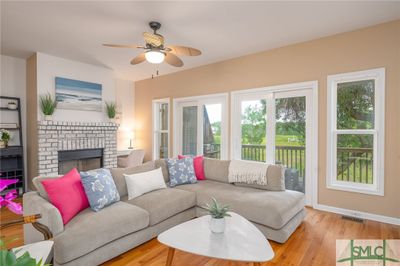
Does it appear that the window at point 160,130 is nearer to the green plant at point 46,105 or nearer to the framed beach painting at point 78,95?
the framed beach painting at point 78,95

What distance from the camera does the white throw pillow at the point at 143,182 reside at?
279 cm

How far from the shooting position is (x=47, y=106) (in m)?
4.11

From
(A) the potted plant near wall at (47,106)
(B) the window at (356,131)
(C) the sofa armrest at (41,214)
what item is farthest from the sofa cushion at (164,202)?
(A) the potted plant near wall at (47,106)

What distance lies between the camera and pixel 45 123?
4.08m

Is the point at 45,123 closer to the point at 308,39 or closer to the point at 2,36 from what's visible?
the point at 2,36

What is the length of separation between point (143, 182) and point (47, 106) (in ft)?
8.58

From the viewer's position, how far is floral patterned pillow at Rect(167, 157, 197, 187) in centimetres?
338

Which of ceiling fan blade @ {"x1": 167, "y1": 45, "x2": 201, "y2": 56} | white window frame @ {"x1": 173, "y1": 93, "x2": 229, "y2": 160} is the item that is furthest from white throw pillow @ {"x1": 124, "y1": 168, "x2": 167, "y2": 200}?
white window frame @ {"x1": 173, "y1": 93, "x2": 229, "y2": 160}

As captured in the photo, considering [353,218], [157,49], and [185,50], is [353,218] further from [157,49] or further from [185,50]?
[157,49]

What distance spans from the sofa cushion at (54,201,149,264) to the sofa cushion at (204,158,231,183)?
145 cm

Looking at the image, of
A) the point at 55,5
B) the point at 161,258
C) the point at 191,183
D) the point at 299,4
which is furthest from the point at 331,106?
the point at 55,5

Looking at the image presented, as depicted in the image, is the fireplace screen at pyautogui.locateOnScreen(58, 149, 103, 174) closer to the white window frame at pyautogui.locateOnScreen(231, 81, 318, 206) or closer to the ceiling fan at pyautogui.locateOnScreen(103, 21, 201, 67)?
the ceiling fan at pyautogui.locateOnScreen(103, 21, 201, 67)

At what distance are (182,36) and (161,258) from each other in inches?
116

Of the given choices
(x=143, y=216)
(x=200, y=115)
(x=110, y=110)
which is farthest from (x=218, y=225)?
(x=110, y=110)
